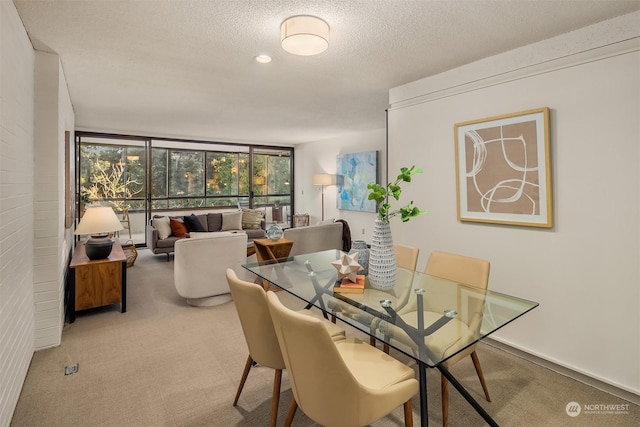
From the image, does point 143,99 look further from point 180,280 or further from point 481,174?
point 481,174

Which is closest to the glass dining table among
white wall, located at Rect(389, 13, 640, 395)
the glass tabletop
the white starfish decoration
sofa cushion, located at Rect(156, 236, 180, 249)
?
the glass tabletop

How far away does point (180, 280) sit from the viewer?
3.58 m

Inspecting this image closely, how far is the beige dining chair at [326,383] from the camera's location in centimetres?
122

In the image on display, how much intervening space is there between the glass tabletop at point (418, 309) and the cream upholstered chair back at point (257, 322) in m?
0.30

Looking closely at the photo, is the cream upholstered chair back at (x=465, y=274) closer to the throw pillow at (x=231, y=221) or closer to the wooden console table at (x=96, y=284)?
the wooden console table at (x=96, y=284)

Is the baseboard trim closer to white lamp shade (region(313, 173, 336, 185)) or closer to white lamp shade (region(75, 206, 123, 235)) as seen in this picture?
white lamp shade (region(75, 206, 123, 235))

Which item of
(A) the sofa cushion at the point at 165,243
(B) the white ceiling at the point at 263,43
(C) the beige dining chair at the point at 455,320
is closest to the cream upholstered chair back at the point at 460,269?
(C) the beige dining chair at the point at 455,320

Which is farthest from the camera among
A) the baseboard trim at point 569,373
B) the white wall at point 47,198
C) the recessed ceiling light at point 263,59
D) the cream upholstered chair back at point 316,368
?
the recessed ceiling light at point 263,59

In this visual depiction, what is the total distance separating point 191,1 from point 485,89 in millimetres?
2220

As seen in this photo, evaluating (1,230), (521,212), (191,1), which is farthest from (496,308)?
(1,230)

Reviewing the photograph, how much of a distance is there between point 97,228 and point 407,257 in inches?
113

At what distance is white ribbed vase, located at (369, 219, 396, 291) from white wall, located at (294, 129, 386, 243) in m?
4.11

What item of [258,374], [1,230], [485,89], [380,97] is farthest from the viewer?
[380,97]

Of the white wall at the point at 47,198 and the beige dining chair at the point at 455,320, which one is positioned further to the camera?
the white wall at the point at 47,198
